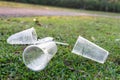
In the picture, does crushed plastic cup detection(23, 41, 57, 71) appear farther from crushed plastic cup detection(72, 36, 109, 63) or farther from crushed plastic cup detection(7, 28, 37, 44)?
crushed plastic cup detection(7, 28, 37, 44)

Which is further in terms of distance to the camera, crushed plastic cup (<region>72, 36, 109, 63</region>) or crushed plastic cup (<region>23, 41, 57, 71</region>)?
crushed plastic cup (<region>72, 36, 109, 63</region>)

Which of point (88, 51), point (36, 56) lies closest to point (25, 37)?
point (88, 51)

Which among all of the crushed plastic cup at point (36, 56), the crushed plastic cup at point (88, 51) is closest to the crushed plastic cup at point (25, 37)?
the crushed plastic cup at point (88, 51)

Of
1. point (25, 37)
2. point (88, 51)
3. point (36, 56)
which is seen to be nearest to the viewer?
point (36, 56)

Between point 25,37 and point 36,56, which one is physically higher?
point 36,56

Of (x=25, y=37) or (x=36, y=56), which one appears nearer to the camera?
(x=36, y=56)

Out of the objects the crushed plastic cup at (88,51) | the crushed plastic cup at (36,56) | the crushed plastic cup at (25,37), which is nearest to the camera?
the crushed plastic cup at (36,56)

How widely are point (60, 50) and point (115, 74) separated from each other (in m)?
0.96

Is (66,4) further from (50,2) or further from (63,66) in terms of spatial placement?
(63,66)

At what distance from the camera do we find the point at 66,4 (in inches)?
747

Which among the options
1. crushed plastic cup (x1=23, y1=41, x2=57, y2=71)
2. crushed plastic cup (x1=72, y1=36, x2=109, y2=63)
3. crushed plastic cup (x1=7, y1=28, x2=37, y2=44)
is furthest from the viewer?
crushed plastic cup (x1=7, y1=28, x2=37, y2=44)

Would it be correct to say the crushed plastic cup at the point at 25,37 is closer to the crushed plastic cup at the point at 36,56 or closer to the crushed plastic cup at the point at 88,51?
the crushed plastic cup at the point at 88,51

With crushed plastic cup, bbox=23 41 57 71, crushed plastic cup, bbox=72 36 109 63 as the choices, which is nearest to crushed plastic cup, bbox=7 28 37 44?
crushed plastic cup, bbox=72 36 109 63

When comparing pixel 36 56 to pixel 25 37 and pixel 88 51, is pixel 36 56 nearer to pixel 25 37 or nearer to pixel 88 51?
pixel 88 51
